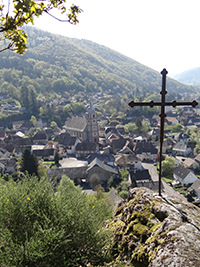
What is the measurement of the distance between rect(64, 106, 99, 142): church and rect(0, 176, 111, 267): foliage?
57857 mm

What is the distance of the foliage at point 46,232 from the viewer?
15.2ft

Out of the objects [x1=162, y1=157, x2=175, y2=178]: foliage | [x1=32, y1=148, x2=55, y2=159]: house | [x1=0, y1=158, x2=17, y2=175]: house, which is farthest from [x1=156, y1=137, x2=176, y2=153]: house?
[x1=0, y1=158, x2=17, y2=175]: house

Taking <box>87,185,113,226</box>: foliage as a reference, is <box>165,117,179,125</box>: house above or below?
below

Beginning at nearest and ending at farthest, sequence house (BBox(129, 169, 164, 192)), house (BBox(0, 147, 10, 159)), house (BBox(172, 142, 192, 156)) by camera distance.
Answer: house (BBox(129, 169, 164, 192)) < house (BBox(0, 147, 10, 159)) < house (BBox(172, 142, 192, 156))

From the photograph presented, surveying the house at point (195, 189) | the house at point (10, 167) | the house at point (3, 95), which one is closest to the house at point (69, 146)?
the house at point (10, 167)

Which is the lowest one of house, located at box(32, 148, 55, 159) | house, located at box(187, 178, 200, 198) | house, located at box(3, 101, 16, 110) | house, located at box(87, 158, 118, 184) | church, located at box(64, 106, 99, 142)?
house, located at box(187, 178, 200, 198)

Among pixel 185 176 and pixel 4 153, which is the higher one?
pixel 185 176

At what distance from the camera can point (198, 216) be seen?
5.96 meters

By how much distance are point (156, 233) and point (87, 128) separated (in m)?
62.1

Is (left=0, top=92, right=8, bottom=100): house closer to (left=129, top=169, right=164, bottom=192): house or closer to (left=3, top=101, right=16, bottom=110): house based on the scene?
(left=3, top=101, right=16, bottom=110): house

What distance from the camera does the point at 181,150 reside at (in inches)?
2394

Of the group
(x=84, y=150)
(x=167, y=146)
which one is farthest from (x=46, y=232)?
(x=167, y=146)

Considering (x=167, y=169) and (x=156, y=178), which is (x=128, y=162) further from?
(x=167, y=169)

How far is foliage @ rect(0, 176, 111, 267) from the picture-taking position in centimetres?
464
